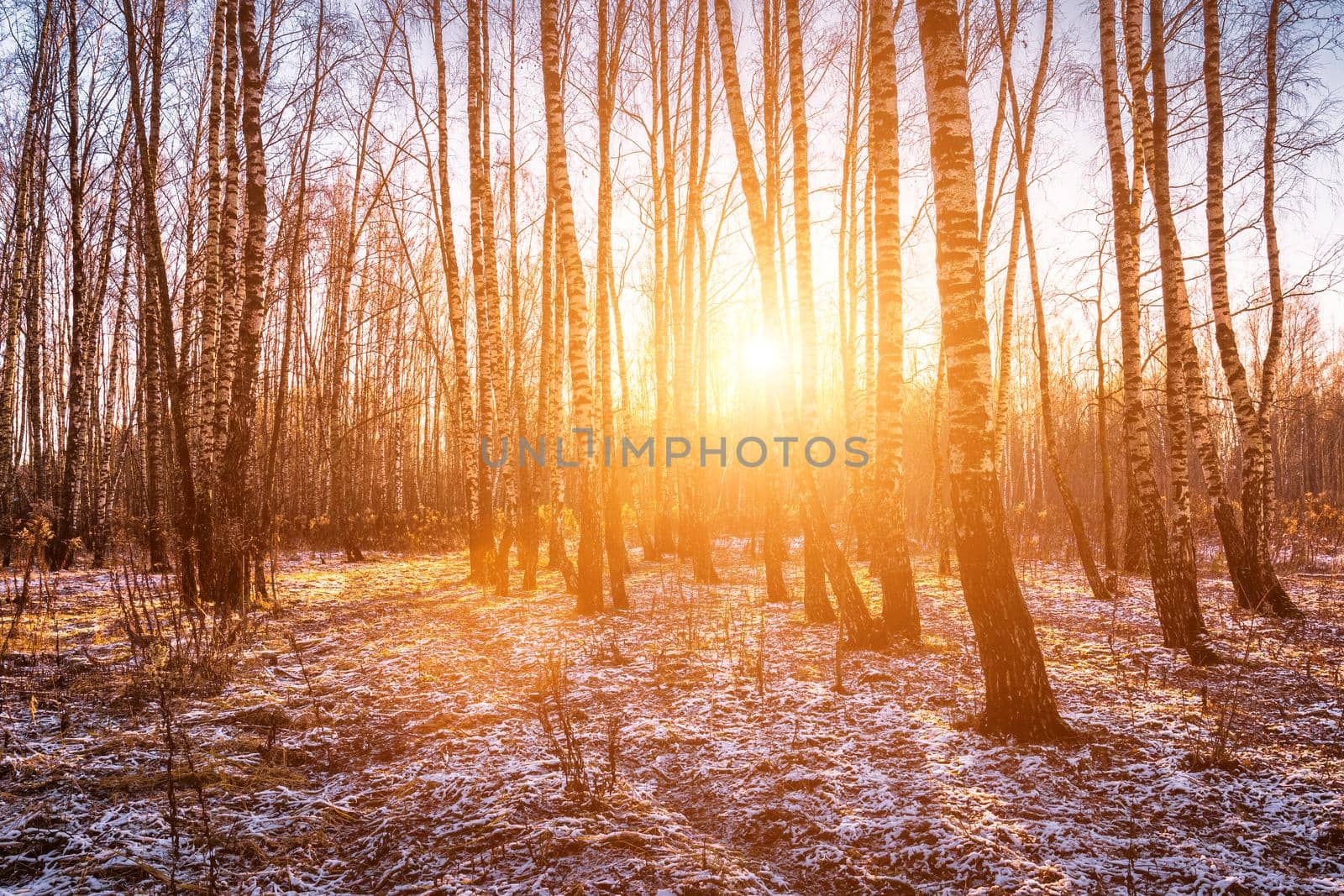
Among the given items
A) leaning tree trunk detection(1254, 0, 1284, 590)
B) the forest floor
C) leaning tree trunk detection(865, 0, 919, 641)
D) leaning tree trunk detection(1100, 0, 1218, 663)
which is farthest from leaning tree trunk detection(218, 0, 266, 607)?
leaning tree trunk detection(1254, 0, 1284, 590)

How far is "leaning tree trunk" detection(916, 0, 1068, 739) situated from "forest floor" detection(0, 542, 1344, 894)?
31 cm

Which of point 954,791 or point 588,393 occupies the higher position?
point 588,393

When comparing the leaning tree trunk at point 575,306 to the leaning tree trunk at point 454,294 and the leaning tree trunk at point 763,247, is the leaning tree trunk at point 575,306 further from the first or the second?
the leaning tree trunk at point 454,294

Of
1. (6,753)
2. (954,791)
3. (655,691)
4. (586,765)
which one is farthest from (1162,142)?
(6,753)

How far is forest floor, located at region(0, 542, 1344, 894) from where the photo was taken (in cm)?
237

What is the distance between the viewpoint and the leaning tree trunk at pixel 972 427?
11.5 feet

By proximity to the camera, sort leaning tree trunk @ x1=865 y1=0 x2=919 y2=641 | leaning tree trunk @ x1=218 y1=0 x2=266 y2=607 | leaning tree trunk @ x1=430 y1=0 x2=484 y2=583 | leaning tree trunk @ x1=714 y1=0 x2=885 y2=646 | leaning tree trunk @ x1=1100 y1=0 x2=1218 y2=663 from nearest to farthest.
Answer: leaning tree trunk @ x1=1100 y1=0 x2=1218 y2=663, leaning tree trunk @ x1=865 y1=0 x2=919 y2=641, leaning tree trunk @ x1=714 y1=0 x2=885 y2=646, leaning tree trunk @ x1=218 y1=0 x2=266 y2=607, leaning tree trunk @ x1=430 y1=0 x2=484 y2=583

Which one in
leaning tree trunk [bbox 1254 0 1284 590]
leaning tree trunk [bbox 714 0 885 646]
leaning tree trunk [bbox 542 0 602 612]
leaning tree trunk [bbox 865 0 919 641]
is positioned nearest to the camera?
leaning tree trunk [bbox 865 0 919 641]

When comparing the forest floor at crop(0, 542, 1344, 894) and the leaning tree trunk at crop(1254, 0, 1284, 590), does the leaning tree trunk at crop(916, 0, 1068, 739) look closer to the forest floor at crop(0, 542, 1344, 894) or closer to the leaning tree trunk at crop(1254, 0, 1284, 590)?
the forest floor at crop(0, 542, 1344, 894)

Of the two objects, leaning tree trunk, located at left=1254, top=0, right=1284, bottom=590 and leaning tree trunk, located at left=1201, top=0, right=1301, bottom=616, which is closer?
leaning tree trunk, located at left=1201, top=0, right=1301, bottom=616

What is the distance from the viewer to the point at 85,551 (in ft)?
43.7

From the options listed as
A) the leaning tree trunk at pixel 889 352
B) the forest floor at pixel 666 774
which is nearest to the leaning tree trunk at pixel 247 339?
the forest floor at pixel 666 774

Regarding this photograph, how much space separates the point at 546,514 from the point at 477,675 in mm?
12773

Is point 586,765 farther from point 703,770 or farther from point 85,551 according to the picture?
point 85,551
